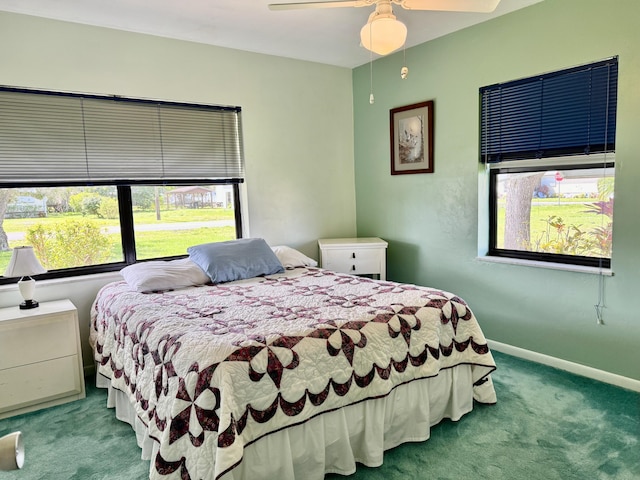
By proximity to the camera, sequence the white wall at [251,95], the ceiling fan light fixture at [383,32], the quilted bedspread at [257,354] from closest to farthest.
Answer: the quilted bedspread at [257,354] < the ceiling fan light fixture at [383,32] < the white wall at [251,95]

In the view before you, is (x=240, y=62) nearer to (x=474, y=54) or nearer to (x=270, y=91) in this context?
(x=270, y=91)

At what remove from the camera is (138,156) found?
10.6ft

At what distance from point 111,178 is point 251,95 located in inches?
52.6

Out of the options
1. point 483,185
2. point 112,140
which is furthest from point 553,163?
point 112,140

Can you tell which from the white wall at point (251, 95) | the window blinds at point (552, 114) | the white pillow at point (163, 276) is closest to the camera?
the window blinds at point (552, 114)

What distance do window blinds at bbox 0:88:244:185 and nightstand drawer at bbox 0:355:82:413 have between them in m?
1.19

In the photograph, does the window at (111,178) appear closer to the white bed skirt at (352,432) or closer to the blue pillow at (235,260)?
the blue pillow at (235,260)

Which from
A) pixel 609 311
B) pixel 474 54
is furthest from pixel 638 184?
pixel 474 54

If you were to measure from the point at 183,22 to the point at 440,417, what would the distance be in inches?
117

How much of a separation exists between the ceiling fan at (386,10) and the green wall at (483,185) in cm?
100

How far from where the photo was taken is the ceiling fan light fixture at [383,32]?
1.92 m

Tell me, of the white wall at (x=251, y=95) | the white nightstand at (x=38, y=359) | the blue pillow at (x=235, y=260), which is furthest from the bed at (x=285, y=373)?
the white wall at (x=251, y=95)

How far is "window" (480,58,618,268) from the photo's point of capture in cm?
268

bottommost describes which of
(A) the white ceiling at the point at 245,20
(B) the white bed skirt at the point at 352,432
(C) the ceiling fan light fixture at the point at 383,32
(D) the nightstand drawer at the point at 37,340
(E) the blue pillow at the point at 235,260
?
(B) the white bed skirt at the point at 352,432
